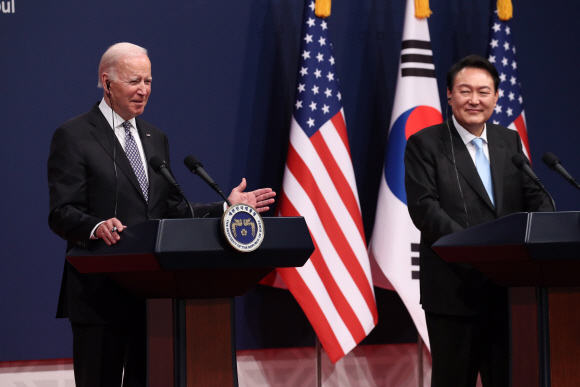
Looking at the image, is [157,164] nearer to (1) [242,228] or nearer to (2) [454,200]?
(1) [242,228]

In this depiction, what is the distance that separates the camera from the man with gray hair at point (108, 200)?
204 centimetres

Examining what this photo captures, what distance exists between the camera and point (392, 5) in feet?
13.3

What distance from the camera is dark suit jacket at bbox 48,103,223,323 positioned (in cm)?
205

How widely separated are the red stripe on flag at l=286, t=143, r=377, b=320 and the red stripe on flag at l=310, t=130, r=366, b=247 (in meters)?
0.10

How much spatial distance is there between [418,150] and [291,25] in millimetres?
1743

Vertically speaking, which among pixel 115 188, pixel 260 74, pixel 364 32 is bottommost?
pixel 115 188

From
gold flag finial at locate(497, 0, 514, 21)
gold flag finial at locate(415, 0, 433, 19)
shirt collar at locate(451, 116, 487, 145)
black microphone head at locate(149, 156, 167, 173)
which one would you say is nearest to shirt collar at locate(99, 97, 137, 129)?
black microphone head at locate(149, 156, 167, 173)

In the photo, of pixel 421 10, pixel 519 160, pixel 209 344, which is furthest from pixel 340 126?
pixel 209 344

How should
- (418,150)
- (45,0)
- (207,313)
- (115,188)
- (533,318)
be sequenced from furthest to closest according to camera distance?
(45,0), (418,150), (115,188), (533,318), (207,313)

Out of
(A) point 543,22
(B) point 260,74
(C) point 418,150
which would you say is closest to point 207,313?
(C) point 418,150

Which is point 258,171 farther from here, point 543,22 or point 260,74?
point 543,22

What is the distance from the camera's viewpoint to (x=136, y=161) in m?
2.23

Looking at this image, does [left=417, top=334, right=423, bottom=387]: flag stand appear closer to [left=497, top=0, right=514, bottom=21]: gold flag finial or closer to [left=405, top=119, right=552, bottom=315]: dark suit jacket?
[left=405, top=119, right=552, bottom=315]: dark suit jacket

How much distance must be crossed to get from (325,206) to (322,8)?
1.11 m
